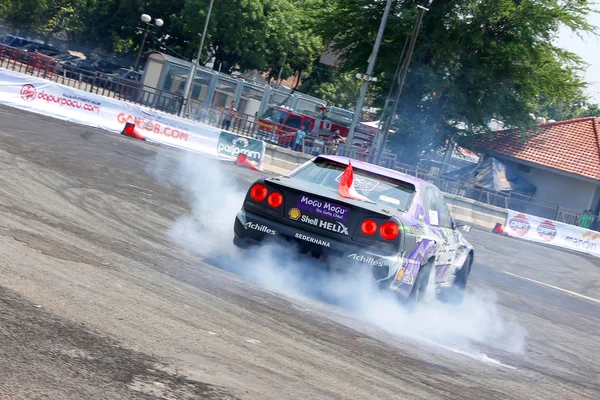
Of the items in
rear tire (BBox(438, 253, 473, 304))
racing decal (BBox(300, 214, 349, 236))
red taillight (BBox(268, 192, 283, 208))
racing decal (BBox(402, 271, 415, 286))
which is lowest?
rear tire (BBox(438, 253, 473, 304))

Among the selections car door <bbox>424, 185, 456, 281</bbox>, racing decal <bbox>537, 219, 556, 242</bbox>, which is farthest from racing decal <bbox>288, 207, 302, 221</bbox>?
racing decal <bbox>537, 219, 556, 242</bbox>

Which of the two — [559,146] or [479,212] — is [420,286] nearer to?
[479,212]

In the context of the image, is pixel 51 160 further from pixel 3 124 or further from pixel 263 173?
pixel 263 173

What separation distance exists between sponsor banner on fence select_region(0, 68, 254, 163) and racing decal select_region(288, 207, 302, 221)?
17080 mm

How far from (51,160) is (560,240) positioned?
837 inches

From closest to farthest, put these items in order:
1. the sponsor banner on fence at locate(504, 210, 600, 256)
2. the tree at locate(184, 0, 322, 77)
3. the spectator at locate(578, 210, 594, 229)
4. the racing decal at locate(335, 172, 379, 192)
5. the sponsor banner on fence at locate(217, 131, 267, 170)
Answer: the racing decal at locate(335, 172, 379, 192)
the sponsor banner on fence at locate(217, 131, 267, 170)
the sponsor banner on fence at locate(504, 210, 600, 256)
the spectator at locate(578, 210, 594, 229)
the tree at locate(184, 0, 322, 77)

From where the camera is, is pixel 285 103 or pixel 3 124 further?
pixel 285 103

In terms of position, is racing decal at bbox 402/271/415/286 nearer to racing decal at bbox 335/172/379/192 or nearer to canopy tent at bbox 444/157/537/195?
racing decal at bbox 335/172/379/192

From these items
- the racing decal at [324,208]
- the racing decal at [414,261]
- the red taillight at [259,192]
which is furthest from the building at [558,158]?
the racing decal at [324,208]

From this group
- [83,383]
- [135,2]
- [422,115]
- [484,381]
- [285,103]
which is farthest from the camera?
[135,2]

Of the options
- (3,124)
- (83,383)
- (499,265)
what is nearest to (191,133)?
(3,124)

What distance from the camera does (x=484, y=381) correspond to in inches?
234

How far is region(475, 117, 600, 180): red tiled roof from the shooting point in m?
41.5

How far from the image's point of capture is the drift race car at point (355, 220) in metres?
7.45
